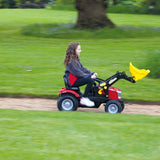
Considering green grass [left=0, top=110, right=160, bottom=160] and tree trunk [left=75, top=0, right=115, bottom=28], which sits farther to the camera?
tree trunk [left=75, top=0, right=115, bottom=28]

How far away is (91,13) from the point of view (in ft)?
67.2

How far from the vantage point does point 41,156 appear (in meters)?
5.05

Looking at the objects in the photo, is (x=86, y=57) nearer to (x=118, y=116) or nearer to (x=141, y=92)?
(x=141, y=92)

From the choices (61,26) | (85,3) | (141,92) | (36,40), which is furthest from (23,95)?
(61,26)

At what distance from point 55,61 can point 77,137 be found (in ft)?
28.0

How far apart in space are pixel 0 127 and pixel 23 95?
4.03 metres

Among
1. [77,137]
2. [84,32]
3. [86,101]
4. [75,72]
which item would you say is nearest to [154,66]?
[86,101]

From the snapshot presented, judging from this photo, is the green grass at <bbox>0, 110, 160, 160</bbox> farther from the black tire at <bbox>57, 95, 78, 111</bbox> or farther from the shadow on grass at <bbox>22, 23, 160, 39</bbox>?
the shadow on grass at <bbox>22, 23, 160, 39</bbox>

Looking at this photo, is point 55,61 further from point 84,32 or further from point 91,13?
point 91,13

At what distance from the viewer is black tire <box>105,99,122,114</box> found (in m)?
8.43

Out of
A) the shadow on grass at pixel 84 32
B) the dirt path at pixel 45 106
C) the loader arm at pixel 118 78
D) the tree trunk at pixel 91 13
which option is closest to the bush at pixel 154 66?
the dirt path at pixel 45 106

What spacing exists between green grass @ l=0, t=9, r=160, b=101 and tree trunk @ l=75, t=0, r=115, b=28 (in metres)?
1.23

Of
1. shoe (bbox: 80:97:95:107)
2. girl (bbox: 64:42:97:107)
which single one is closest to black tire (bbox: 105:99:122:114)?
shoe (bbox: 80:97:95:107)

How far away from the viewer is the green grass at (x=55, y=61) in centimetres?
1066
